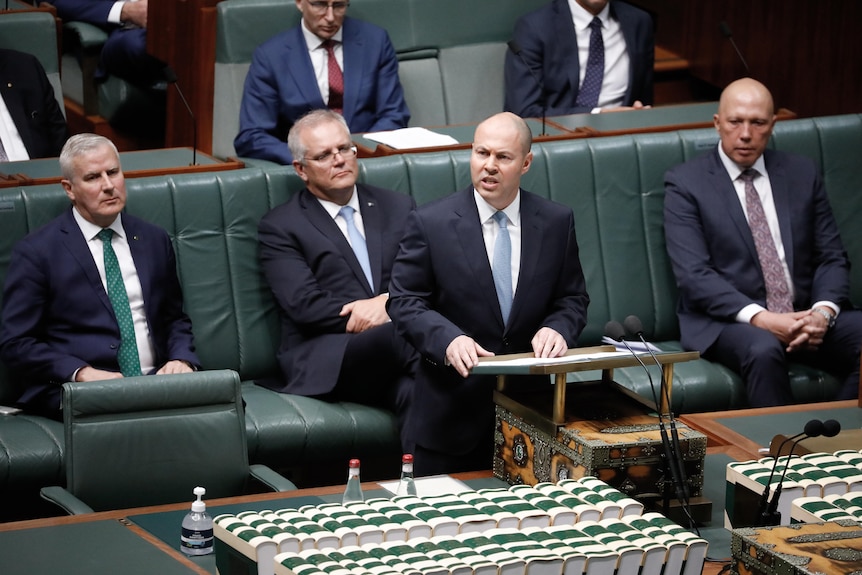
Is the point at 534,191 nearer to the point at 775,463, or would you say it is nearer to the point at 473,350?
the point at 473,350

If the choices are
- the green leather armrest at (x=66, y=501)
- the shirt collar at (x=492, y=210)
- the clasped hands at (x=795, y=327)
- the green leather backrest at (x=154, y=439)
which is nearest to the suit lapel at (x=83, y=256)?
the green leather backrest at (x=154, y=439)

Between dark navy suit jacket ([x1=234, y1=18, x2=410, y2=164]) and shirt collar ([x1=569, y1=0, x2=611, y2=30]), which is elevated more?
shirt collar ([x1=569, y1=0, x2=611, y2=30])

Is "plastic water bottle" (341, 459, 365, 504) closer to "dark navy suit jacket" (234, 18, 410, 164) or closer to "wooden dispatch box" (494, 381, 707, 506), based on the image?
"wooden dispatch box" (494, 381, 707, 506)

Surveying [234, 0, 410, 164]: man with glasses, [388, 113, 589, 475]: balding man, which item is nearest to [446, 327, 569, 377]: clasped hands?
[388, 113, 589, 475]: balding man

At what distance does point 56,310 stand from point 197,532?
152 cm

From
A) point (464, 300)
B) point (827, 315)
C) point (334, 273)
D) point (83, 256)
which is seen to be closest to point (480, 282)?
point (464, 300)

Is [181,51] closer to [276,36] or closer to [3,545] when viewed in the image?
[276,36]

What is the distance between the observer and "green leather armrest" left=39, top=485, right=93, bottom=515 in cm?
317

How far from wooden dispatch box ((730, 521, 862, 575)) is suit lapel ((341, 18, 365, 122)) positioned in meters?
3.07

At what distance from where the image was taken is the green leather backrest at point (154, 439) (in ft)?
10.8

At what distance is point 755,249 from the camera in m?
4.85

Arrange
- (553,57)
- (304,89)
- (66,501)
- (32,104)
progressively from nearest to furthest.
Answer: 1. (66,501)
2. (32,104)
3. (304,89)
4. (553,57)

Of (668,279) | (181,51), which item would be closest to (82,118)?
(181,51)

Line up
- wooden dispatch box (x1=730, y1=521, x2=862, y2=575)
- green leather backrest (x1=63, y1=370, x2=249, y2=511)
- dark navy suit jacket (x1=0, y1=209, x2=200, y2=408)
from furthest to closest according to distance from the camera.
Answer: dark navy suit jacket (x1=0, y1=209, x2=200, y2=408) < green leather backrest (x1=63, y1=370, x2=249, y2=511) < wooden dispatch box (x1=730, y1=521, x2=862, y2=575)
